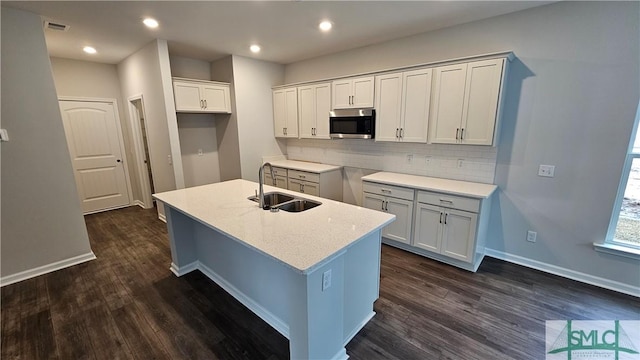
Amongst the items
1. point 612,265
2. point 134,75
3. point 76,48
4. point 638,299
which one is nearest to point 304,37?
point 134,75

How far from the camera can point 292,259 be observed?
136 centimetres

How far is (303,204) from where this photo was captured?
250 centimetres

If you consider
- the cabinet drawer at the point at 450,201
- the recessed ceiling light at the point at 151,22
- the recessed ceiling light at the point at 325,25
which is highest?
the recessed ceiling light at the point at 325,25

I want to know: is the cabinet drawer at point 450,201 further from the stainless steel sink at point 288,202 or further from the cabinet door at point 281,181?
the cabinet door at point 281,181

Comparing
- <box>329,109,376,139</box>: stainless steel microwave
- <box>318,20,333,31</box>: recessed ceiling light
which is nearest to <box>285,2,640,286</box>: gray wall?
<box>329,109,376,139</box>: stainless steel microwave

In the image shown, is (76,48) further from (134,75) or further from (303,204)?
(303,204)

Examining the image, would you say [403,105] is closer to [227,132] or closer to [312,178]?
[312,178]

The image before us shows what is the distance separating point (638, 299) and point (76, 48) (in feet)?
23.5

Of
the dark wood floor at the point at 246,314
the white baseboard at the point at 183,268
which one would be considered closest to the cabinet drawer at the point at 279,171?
the white baseboard at the point at 183,268

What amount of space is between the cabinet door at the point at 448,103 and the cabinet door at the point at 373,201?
0.96 meters

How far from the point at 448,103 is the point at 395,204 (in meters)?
1.29

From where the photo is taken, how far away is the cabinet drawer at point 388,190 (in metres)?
3.11

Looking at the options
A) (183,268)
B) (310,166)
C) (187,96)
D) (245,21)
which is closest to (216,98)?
(187,96)

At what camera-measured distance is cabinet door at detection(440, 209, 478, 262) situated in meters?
2.72
